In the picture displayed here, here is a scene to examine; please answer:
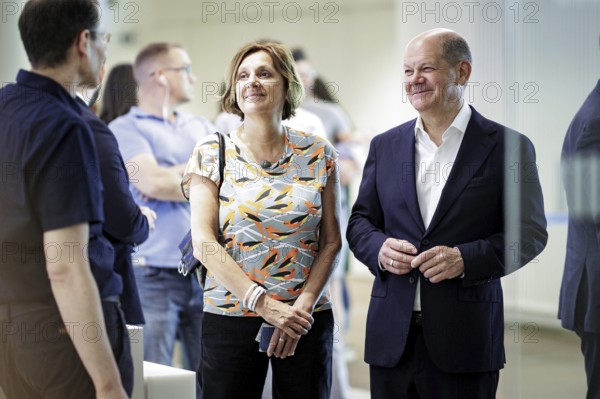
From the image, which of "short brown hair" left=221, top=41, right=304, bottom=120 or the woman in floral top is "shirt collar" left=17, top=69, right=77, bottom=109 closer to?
the woman in floral top

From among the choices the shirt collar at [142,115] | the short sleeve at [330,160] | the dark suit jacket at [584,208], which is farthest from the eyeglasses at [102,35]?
the shirt collar at [142,115]

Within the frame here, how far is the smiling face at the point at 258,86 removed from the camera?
2629 millimetres

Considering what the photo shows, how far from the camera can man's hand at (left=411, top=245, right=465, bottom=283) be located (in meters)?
2.46

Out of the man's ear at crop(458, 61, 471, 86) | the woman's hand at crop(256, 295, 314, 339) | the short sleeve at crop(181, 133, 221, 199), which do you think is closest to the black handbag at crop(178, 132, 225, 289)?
the short sleeve at crop(181, 133, 221, 199)

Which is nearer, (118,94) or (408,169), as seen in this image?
(408,169)

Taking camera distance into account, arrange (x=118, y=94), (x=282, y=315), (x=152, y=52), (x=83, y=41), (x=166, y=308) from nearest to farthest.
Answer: (x=83, y=41) → (x=282, y=315) → (x=166, y=308) → (x=152, y=52) → (x=118, y=94)

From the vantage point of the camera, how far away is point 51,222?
1.97 metres

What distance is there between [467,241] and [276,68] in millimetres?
757

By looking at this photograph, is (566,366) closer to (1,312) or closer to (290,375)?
(290,375)

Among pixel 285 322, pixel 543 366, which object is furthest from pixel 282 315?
pixel 543 366

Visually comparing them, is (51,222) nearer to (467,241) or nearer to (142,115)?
(467,241)

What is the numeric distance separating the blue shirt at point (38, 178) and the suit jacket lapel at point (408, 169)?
906 millimetres

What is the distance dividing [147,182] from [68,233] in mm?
1694

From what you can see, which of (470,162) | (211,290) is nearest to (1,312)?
(211,290)
